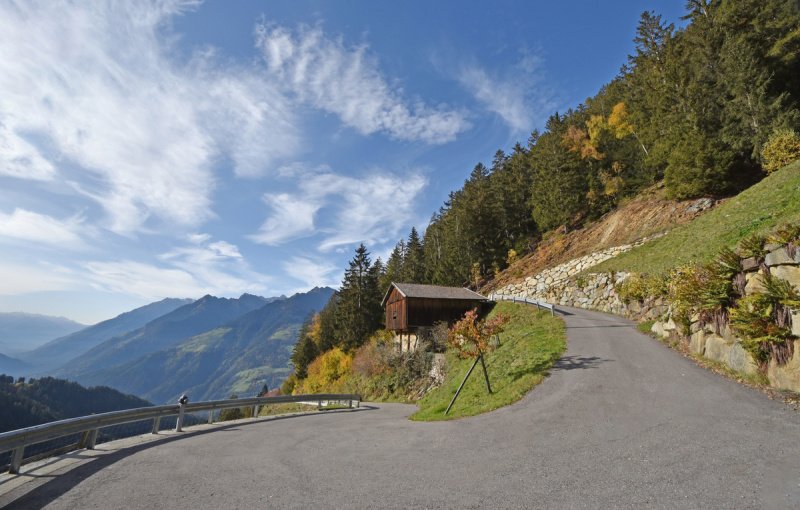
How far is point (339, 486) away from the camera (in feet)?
22.3

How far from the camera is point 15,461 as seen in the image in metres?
7.71

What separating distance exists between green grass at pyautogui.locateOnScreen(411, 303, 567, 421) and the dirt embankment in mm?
16019

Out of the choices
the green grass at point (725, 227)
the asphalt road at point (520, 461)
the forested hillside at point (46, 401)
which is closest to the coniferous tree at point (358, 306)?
the green grass at point (725, 227)

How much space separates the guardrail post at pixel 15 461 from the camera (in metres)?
7.65

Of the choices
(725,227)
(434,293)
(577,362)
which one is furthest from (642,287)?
(434,293)

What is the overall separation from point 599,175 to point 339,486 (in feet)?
168

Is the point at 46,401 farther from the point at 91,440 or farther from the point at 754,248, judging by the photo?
the point at 754,248

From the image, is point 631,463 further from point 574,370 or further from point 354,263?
point 354,263

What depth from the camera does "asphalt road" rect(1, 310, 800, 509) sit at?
5.88 m

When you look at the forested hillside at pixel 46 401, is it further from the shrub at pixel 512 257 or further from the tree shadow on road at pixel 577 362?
the tree shadow on road at pixel 577 362

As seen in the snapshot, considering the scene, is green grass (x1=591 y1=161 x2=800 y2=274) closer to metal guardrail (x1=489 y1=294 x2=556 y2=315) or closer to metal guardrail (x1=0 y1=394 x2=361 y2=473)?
metal guardrail (x1=489 y1=294 x2=556 y2=315)

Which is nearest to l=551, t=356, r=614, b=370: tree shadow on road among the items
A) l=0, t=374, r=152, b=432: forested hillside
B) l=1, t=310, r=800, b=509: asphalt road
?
l=1, t=310, r=800, b=509: asphalt road

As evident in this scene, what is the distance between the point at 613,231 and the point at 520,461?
38013 mm

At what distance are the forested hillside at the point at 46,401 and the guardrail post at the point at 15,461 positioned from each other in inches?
5899
